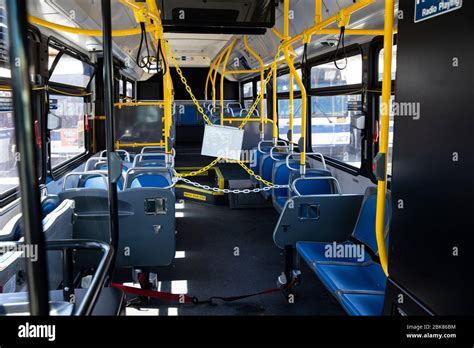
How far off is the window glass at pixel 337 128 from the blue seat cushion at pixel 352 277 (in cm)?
201

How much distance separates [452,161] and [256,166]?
21.7 feet

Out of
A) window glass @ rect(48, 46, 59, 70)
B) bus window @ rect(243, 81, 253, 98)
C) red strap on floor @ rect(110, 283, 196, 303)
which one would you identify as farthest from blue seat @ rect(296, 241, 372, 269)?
bus window @ rect(243, 81, 253, 98)

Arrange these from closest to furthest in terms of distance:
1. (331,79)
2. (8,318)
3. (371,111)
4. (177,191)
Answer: (8,318) → (371,111) → (331,79) → (177,191)

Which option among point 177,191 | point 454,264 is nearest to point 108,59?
point 454,264

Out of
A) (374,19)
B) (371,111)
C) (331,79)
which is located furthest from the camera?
(331,79)

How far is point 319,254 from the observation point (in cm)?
353

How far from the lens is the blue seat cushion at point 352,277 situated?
2.93 meters

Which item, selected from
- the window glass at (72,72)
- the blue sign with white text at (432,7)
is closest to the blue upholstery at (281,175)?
the window glass at (72,72)

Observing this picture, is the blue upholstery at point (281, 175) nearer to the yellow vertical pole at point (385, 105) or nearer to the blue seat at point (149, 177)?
the blue seat at point (149, 177)

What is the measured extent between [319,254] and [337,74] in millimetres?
2995

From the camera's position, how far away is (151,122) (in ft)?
25.8

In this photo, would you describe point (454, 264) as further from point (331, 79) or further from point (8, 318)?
point (331, 79)

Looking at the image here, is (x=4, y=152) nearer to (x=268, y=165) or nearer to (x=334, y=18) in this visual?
(x=334, y=18)

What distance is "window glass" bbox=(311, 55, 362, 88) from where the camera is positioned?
201 inches
